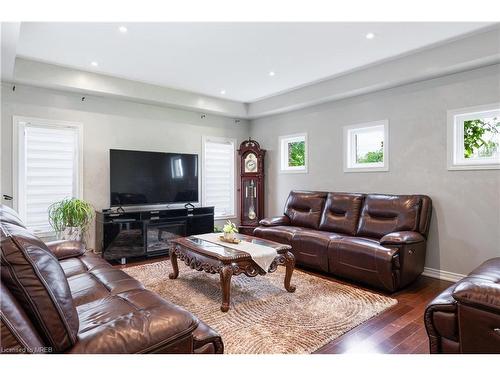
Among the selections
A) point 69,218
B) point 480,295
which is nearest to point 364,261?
point 480,295

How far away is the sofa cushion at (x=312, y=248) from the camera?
3.78 meters

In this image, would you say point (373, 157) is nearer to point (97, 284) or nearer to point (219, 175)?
point (219, 175)

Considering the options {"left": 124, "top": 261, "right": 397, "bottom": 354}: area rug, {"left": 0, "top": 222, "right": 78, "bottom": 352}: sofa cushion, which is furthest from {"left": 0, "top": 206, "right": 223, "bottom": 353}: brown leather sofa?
{"left": 124, "top": 261, "right": 397, "bottom": 354}: area rug

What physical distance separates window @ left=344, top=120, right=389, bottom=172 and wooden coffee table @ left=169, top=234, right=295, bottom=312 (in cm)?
217

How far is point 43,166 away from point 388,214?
4.72m

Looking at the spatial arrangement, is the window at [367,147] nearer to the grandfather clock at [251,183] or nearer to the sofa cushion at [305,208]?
the sofa cushion at [305,208]

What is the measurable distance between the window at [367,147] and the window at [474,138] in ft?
2.70

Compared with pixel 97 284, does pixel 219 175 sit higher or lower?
higher

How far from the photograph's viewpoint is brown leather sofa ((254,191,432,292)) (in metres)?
3.26

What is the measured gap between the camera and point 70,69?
419 cm

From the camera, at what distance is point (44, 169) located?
4270 mm

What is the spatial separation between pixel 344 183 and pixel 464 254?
183 centimetres
